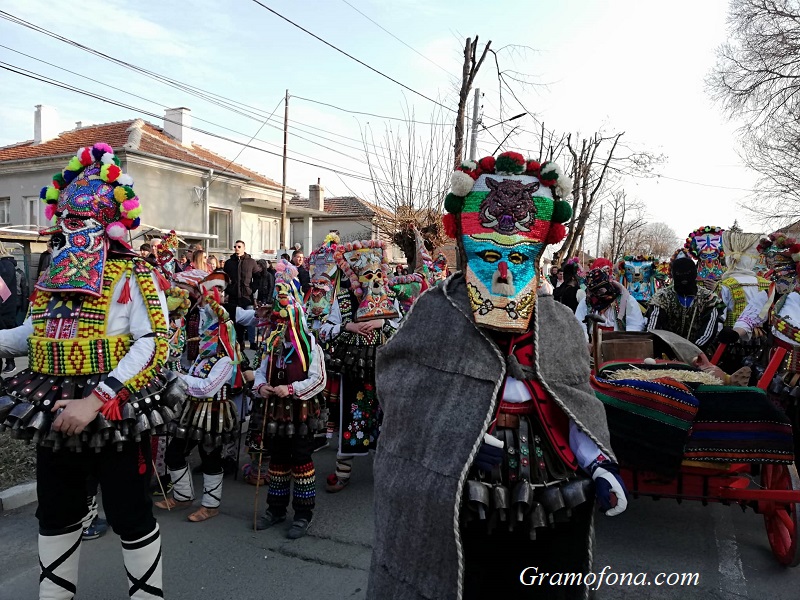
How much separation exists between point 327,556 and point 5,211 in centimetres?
2174

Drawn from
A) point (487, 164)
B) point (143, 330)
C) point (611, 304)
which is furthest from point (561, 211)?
point (611, 304)

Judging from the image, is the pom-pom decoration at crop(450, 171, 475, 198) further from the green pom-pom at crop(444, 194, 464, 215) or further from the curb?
the curb

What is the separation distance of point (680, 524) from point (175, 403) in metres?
4.16

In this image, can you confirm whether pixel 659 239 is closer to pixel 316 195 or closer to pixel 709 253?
pixel 316 195

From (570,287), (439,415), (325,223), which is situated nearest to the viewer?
(439,415)

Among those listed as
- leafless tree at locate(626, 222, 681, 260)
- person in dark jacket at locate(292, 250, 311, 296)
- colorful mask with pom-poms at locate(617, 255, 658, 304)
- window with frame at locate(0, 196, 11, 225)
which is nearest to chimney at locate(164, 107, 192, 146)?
window with frame at locate(0, 196, 11, 225)

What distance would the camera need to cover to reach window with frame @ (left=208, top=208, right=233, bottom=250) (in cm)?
2192

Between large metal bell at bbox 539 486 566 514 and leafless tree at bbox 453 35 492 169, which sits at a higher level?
leafless tree at bbox 453 35 492 169

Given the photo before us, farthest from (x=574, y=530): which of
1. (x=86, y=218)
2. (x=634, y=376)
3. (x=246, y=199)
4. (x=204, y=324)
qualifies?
(x=246, y=199)

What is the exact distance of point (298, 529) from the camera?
4.46 metres

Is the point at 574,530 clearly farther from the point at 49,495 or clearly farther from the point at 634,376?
the point at 49,495

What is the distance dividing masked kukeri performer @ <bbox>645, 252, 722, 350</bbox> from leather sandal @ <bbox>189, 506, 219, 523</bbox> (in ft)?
16.0

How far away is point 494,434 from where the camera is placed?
7.95 ft

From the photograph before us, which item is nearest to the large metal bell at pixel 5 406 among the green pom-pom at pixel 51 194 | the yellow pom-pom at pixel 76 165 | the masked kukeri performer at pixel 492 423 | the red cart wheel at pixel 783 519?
the green pom-pom at pixel 51 194
